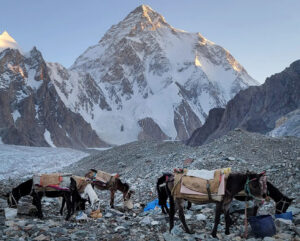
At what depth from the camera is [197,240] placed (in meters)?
7.26

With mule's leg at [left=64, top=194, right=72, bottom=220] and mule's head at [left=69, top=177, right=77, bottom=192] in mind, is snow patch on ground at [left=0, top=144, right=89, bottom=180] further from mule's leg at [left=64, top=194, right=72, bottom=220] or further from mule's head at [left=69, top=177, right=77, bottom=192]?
mule's leg at [left=64, top=194, right=72, bottom=220]

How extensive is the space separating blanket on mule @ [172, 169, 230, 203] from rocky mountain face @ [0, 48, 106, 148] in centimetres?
10364

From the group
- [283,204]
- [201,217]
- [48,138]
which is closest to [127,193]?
[201,217]

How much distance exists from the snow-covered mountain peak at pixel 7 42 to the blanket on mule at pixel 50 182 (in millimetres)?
151646

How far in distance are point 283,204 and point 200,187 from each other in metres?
2.23

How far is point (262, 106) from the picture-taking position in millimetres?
78812

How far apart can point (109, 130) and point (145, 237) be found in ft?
571

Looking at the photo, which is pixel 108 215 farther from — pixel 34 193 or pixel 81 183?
pixel 34 193

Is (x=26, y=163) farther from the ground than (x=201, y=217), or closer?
closer

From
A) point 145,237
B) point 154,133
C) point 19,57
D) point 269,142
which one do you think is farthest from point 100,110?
point 145,237

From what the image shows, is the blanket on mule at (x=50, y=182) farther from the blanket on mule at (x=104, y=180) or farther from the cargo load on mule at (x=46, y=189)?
the blanket on mule at (x=104, y=180)

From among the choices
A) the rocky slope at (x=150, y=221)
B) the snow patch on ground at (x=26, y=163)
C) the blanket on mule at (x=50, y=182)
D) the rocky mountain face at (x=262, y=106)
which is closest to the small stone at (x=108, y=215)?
the rocky slope at (x=150, y=221)

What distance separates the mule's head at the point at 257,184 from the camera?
7.27 metres

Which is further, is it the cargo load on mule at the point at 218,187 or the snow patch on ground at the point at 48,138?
the snow patch on ground at the point at 48,138
